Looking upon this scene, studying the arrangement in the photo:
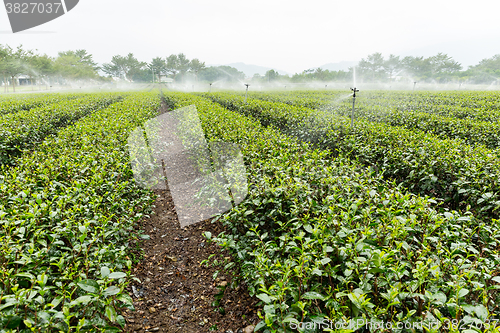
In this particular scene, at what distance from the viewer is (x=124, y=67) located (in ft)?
270

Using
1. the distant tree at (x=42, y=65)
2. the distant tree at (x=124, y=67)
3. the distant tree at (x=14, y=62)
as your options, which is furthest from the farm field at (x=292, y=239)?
the distant tree at (x=124, y=67)

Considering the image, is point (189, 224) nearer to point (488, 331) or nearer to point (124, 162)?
point (124, 162)

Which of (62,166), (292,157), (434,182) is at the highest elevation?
(62,166)

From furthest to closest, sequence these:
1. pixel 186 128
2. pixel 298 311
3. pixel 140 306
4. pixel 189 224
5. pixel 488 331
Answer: pixel 186 128 < pixel 189 224 < pixel 140 306 < pixel 298 311 < pixel 488 331

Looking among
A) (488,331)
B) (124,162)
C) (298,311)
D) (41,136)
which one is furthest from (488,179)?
(41,136)

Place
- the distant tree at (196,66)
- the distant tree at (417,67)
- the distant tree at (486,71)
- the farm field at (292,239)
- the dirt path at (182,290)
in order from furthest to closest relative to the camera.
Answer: the distant tree at (196,66)
the distant tree at (417,67)
the distant tree at (486,71)
the dirt path at (182,290)
the farm field at (292,239)

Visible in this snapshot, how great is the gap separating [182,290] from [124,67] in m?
96.2

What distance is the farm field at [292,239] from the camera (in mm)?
1231

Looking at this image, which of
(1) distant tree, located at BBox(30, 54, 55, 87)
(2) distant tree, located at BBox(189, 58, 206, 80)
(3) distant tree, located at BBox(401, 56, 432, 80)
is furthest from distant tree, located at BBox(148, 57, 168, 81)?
(3) distant tree, located at BBox(401, 56, 432, 80)

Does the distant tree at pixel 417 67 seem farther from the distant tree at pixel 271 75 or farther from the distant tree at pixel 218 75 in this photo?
the distant tree at pixel 218 75

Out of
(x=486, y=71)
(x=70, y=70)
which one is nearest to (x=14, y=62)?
(x=70, y=70)

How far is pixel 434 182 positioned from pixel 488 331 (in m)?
2.58

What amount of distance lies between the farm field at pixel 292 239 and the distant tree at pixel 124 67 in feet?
300

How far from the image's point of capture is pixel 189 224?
373 cm
